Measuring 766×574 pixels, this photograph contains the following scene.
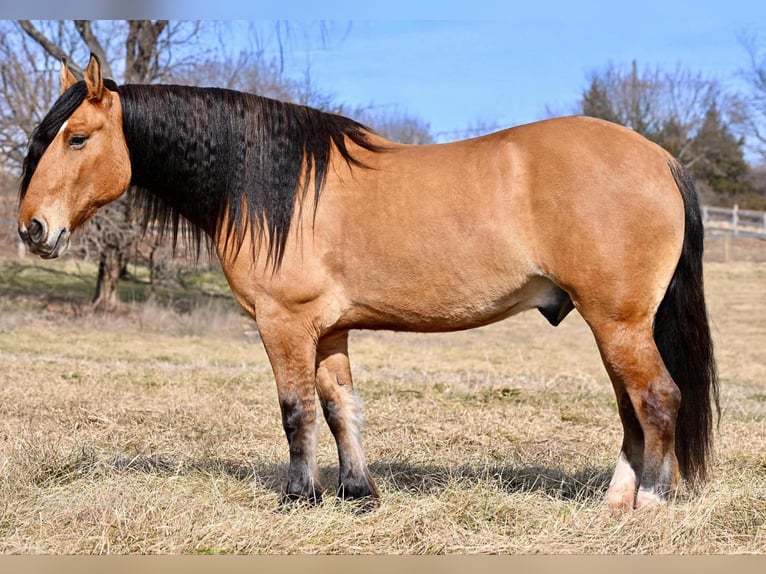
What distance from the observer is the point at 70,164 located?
4.04 m

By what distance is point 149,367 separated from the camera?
9.49 m

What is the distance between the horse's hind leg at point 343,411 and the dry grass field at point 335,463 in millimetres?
160

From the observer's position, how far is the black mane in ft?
13.7

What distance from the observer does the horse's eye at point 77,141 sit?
4.05 meters

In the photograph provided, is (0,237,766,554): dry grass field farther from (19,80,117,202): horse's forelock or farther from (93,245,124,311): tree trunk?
(93,245,124,311): tree trunk

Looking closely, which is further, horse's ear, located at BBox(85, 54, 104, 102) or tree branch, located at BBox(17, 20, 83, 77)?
tree branch, located at BBox(17, 20, 83, 77)

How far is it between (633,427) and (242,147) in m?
2.63

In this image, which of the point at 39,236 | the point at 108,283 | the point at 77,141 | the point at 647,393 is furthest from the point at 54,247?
the point at 108,283

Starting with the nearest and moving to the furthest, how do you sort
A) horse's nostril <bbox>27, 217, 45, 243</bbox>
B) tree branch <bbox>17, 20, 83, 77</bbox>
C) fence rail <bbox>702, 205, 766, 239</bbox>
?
horse's nostril <bbox>27, 217, 45, 243</bbox>, tree branch <bbox>17, 20, 83, 77</bbox>, fence rail <bbox>702, 205, 766, 239</bbox>

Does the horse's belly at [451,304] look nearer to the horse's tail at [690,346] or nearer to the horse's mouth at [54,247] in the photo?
the horse's tail at [690,346]

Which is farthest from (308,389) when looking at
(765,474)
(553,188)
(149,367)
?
(149,367)

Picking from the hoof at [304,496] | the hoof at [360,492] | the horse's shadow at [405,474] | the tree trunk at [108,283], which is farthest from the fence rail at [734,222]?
the hoof at [304,496]

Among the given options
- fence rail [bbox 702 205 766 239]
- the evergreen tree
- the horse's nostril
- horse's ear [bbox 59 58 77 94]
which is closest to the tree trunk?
horse's ear [bbox 59 58 77 94]

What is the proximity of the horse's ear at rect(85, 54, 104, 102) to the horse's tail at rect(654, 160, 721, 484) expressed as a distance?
3.12 meters
